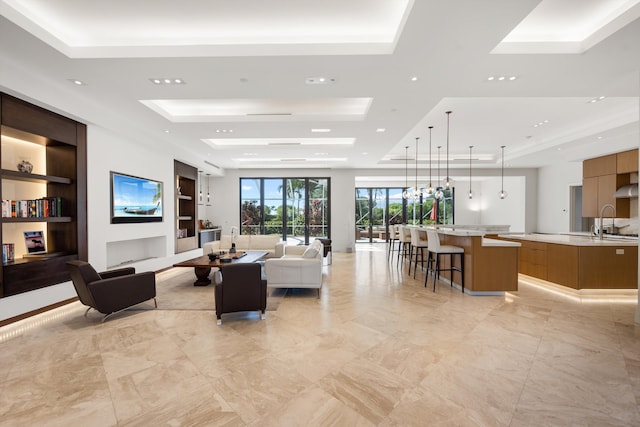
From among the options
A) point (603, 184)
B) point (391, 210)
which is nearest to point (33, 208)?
point (603, 184)

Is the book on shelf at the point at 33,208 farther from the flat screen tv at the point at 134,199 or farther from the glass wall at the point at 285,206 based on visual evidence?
the glass wall at the point at 285,206

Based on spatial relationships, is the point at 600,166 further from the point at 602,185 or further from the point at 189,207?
the point at 189,207

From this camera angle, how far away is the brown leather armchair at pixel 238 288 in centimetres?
371

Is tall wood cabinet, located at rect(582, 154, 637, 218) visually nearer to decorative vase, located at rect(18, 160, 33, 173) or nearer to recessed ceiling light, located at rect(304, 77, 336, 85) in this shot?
recessed ceiling light, located at rect(304, 77, 336, 85)

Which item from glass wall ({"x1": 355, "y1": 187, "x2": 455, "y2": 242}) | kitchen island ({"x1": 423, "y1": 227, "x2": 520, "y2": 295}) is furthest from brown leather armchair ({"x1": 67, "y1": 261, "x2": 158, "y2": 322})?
glass wall ({"x1": 355, "y1": 187, "x2": 455, "y2": 242})

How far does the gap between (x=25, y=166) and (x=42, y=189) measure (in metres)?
0.57

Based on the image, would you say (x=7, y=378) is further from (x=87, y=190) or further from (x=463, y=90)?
(x=463, y=90)

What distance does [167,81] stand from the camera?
3680 millimetres

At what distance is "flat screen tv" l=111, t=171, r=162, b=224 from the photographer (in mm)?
5441

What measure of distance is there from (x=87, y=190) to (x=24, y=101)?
1.47 meters

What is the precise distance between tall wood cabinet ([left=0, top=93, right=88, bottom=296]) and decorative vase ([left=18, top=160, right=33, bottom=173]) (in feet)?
0.14

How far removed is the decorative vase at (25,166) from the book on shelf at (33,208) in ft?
1.42

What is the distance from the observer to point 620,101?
193 inches

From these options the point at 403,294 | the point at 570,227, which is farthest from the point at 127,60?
the point at 570,227
